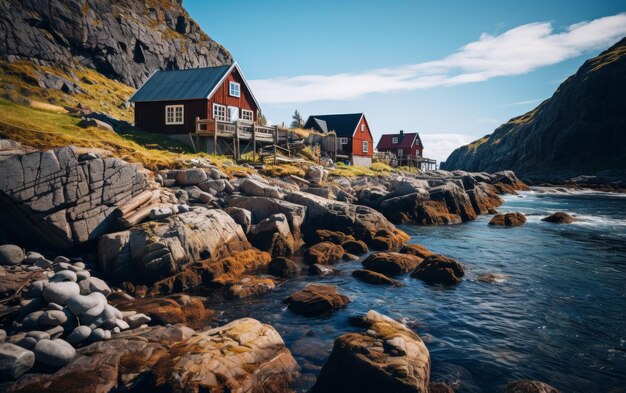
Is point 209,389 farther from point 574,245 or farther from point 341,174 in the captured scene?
point 341,174

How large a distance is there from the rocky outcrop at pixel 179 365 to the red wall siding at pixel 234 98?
2668cm

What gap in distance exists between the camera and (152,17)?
2980 inches

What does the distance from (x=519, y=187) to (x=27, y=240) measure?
56206 millimetres

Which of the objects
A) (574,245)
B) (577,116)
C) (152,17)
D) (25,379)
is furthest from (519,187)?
(152,17)

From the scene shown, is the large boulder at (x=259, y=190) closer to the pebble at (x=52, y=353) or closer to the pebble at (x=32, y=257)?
the pebble at (x=32, y=257)

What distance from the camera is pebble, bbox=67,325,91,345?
Result: 688cm

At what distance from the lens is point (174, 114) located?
31.5 meters

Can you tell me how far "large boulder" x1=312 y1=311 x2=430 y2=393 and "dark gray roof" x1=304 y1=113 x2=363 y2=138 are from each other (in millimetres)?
45598

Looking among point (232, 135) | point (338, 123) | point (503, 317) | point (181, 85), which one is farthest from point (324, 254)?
point (338, 123)

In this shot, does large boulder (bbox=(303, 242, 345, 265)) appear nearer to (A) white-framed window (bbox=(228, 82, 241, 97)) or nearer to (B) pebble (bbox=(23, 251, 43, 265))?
(B) pebble (bbox=(23, 251, 43, 265))

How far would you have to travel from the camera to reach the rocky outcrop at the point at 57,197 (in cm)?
1052

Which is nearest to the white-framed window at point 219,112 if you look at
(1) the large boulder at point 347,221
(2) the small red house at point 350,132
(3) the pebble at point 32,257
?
(1) the large boulder at point 347,221

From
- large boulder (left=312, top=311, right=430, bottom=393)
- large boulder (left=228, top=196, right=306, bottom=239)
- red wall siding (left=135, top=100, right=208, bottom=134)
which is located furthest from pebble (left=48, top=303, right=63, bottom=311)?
red wall siding (left=135, top=100, right=208, bottom=134)

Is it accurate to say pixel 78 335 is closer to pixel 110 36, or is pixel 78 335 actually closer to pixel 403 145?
pixel 110 36
